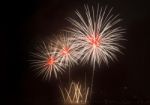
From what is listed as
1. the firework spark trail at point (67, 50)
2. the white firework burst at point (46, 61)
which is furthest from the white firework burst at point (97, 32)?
the white firework burst at point (46, 61)

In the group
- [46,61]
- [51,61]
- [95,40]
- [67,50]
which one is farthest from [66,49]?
[95,40]

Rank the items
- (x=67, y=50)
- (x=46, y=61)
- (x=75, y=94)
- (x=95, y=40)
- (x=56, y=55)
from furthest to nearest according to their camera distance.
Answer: (x=75, y=94)
(x=46, y=61)
(x=56, y=55)
(x=67, y=50)
(x=95, y=40)

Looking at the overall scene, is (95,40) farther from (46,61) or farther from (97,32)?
(46,61)

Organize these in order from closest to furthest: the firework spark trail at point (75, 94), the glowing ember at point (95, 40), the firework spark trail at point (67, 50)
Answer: the glowing ember at point (95, 40)
the firework spark trail at point (67, 50)
the firework spark trail at point (75, 94)

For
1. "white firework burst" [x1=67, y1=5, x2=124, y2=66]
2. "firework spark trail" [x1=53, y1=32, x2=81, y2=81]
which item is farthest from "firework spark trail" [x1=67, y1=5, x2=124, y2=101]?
"firework spark trail" [x1=53, y1=32, x2=81, y2=81]

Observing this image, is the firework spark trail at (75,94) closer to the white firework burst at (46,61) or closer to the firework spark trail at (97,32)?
the white firework burst at (46,61)

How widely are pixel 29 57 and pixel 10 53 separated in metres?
0.72

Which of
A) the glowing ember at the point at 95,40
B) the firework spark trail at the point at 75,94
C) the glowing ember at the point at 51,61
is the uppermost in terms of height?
the glowing ember at the point at 95,40

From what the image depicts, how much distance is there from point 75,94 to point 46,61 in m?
1.15

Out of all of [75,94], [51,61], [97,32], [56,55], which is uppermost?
[97,32]

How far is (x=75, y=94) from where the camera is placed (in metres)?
7.17

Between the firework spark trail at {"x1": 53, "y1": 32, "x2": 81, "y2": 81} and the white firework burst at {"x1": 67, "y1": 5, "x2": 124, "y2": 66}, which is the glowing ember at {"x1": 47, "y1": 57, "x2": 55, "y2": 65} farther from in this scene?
the white firework burst at {"x1": 67, "y1": 5, "x2": 124, "y2": 66}

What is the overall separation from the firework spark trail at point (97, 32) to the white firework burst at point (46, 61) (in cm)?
67

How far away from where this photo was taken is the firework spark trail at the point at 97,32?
5684 mm
